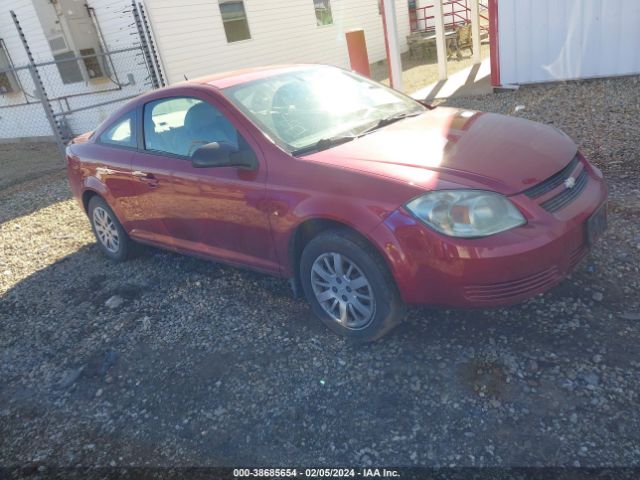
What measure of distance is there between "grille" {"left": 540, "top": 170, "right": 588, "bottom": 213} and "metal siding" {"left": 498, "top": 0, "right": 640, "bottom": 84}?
6.34m

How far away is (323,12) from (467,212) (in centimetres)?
1460

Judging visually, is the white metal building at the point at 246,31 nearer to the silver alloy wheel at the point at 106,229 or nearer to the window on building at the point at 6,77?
the window on building at the point at 6,77

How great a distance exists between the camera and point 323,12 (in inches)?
613

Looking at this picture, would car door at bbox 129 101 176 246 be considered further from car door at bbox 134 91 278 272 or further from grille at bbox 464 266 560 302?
grille at bbox 464 266 560 302

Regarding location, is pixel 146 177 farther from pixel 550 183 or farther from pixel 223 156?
pixel 550 183

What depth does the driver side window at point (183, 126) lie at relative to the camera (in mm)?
3604

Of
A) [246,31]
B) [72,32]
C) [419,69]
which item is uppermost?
[72,32]

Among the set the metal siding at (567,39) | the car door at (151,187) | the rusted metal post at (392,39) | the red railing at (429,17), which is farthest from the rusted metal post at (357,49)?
the red railing at (429,17)

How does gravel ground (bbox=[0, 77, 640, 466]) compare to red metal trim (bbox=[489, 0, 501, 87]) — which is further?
red metal trim (bbox=[489, 0, 501, 87])

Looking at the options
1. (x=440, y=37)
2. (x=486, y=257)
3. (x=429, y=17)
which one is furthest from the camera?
(x=429, y=17)

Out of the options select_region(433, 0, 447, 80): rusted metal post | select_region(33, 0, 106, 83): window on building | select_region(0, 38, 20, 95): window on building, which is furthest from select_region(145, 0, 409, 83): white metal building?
select_region(0, 38, 20, 95): window on building

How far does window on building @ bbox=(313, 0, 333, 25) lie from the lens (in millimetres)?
15312

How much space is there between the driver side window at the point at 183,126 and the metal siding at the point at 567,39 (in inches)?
266

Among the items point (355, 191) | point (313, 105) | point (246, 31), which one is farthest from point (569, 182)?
point (246, 31)
